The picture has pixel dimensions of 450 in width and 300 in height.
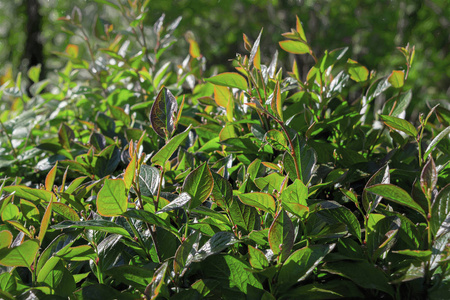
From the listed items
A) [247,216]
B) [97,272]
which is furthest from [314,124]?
[97,272]

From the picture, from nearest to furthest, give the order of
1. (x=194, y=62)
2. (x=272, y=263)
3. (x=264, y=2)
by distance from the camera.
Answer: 1. (x=272, y=263)
2. (x=194, y=62)
3. (x=264, y=2)

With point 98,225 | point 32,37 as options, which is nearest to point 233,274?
point 98,225

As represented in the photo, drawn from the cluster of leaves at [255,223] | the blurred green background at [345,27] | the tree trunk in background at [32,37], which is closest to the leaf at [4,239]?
the cluster of leaves at [255,223]

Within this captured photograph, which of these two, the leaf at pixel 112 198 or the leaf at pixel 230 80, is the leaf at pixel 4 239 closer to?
the leaf at pixel 112 198

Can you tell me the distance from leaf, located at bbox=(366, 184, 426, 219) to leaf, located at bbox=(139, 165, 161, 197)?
44 centimetres

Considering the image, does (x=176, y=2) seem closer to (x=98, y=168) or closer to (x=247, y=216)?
(x=98, y=168)

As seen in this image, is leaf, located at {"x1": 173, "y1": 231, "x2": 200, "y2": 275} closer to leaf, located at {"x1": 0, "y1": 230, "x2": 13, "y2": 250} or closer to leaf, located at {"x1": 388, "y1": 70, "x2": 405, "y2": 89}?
leaf, located at {"x1": 0, "y1": 230, "x2": 13, "y2": 250}

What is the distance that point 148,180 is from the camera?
96 centimetres

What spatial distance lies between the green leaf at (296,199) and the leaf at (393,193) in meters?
0.13

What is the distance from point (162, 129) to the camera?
1.06 metres

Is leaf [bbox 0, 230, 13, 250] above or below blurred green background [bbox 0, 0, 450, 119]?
above

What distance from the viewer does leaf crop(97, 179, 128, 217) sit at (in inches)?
32.4

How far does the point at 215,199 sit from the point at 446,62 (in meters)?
5.54

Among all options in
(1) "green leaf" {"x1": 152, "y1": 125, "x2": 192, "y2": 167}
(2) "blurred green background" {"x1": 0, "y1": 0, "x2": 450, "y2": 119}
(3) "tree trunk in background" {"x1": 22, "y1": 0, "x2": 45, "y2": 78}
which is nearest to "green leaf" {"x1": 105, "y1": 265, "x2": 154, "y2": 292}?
(1) "green leaf" {"x1": 152, "y1": 125, "x2": 192, "y2": 167}
